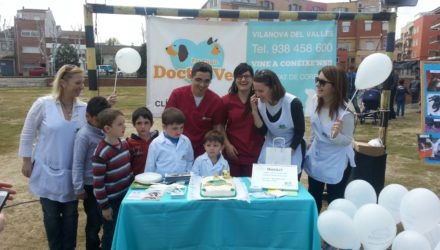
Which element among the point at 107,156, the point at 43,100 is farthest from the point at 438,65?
the point at 43,100

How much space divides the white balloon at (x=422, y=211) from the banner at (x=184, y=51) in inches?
92.0

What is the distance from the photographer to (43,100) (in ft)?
8.56

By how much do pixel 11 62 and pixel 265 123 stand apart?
59.9 meters

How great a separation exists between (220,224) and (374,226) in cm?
99

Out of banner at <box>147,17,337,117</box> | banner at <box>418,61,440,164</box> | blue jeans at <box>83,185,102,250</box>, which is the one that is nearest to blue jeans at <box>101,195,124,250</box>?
blue jeans at <box>83,185,102,250</box>

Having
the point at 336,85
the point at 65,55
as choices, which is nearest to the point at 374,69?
the point at 336,85

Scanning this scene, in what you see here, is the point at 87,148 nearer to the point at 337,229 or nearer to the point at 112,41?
the point at 337,229

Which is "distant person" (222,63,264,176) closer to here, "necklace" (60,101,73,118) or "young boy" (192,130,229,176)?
"young boy" (192,130,229,176)

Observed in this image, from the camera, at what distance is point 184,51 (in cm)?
390

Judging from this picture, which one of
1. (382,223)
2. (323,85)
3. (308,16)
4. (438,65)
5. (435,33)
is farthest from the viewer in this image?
(435,33)

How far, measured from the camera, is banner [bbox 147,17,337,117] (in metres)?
3.87

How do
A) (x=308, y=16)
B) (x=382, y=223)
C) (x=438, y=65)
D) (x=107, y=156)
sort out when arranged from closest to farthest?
(x=382, y=223), (x=107, y=156), (x=308, y=16), (x=438, y=65)

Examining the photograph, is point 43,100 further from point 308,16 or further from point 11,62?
point 11,62

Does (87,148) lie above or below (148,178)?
above
